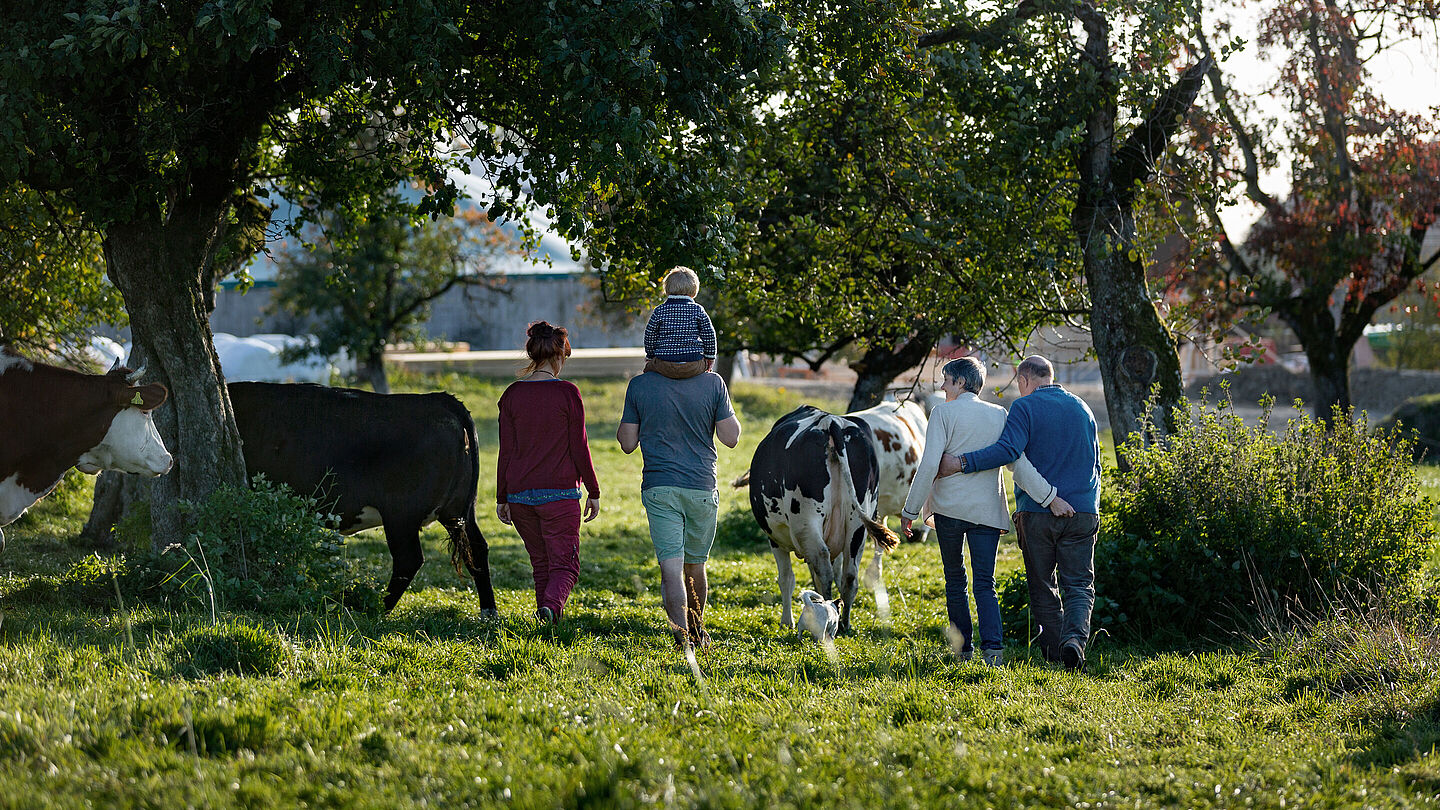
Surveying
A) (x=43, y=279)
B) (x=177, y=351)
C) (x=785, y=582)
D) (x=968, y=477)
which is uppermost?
(x=43, y=279)

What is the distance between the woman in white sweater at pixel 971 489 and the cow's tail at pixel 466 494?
10.8 feet

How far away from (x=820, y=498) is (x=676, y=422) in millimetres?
2354

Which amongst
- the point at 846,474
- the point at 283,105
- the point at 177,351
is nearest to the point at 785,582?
the point at 846,474

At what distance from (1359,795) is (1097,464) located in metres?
2.94

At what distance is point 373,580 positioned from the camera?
944cm

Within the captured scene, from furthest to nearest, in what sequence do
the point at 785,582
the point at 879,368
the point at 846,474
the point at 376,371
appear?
1. the point at 376,371
2. the point at 879,368
3. the point at 785,582
4. the point at 846,474

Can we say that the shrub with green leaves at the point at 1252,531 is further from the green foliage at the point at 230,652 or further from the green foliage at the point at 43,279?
the green foliage at the point at 43,279

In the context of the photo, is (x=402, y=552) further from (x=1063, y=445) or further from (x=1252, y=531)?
(x=1252, y=531)

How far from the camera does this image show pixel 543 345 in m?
7.24

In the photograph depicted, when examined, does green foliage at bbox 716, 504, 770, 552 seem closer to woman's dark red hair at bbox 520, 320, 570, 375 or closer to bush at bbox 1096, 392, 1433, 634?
bush at bbox 1096, 392, 1433, 634

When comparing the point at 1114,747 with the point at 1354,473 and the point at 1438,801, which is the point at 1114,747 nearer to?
the point at 1438,801

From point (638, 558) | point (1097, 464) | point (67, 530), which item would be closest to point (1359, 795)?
point (1097, 464)

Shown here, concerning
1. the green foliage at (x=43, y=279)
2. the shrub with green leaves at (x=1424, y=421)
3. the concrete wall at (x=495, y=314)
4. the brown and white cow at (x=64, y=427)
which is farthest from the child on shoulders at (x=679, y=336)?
the concrete wall at (x=495, y=314)

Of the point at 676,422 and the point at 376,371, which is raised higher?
the point at 376,371
